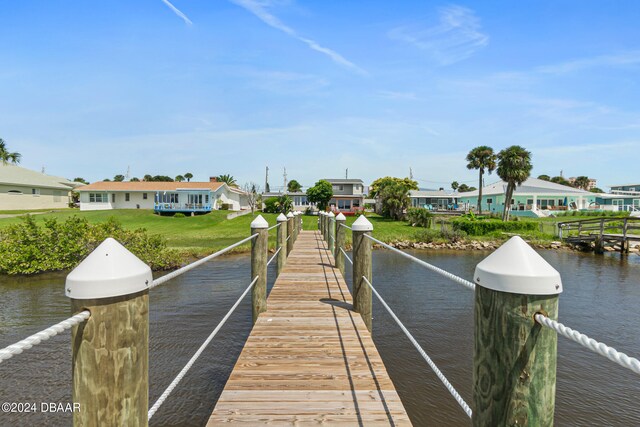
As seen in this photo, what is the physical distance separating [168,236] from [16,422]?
21.1m

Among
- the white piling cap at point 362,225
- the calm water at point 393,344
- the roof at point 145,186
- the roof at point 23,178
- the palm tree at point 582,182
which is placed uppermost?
the palm tree at point 582,182

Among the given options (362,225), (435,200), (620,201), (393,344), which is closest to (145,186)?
(393,344)

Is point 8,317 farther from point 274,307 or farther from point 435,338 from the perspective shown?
point 435,338

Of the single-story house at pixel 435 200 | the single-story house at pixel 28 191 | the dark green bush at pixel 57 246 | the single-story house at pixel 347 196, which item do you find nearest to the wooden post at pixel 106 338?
the dark green bush at pixel 57 246

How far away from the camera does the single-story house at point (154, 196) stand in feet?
141

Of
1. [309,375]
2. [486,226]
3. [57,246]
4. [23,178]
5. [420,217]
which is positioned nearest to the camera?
[309,375]

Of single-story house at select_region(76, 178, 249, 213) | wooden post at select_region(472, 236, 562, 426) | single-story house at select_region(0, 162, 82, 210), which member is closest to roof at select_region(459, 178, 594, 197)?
single-story house at select_region(76, 178, 249, 213)

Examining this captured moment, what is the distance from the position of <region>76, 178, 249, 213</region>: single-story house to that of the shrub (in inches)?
943

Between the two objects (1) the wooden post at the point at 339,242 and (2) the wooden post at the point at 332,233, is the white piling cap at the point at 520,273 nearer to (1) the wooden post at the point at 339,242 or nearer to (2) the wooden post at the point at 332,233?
(1) the wooden post at the point at 339,242

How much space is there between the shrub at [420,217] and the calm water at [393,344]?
18403mm

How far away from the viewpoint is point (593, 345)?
109 cm

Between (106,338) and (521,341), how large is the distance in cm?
153

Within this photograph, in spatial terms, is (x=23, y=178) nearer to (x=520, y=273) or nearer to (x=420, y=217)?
(x=420, y=217)

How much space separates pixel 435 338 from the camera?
9.10 meters
